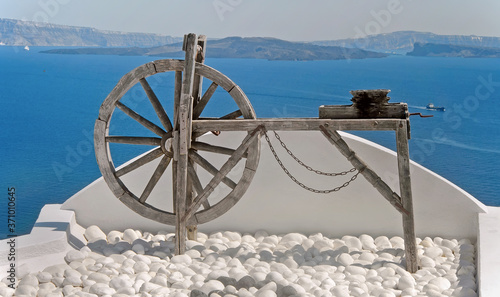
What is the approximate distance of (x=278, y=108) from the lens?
2984cm

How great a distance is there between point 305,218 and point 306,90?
27176mm

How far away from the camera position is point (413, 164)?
674 cm

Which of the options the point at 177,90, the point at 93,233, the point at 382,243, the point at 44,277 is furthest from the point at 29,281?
the point at 382,243

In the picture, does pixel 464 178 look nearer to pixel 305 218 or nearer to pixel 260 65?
pixel 305 218

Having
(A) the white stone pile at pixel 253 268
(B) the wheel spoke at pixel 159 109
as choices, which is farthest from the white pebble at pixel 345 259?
(B) the wheel spoke at pixel 159 109

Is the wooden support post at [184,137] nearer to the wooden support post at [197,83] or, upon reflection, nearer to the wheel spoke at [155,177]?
the wooden support post at [197,83]

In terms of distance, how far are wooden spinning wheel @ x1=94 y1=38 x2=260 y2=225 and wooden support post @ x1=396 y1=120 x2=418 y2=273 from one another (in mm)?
1234

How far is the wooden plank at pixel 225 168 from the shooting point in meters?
5.99

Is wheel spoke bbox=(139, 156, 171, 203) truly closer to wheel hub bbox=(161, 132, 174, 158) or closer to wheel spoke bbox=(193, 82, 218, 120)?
wheel hub bbox=(161, 132, 174, 158)

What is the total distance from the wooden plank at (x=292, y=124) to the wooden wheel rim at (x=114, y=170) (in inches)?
6.6

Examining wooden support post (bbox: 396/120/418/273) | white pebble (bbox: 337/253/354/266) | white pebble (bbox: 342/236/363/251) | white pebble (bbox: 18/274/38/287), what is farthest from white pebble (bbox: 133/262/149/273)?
wooden support post (bbox: 396/120/418/273)

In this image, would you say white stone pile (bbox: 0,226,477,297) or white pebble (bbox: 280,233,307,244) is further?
white pebble (bbox: 280,233,307,244)

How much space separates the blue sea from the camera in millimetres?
16125

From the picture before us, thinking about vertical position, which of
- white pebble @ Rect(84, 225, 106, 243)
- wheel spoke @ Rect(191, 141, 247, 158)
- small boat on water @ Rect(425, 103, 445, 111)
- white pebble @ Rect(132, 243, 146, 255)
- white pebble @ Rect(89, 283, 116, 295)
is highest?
wheel spoke @ Rect(191, 141, 247, 158)
